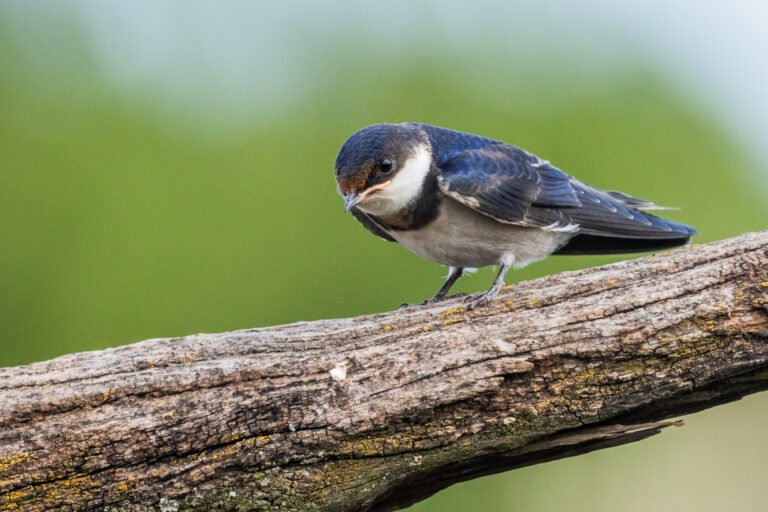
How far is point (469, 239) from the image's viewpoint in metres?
5.61

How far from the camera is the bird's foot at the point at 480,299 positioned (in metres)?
4.71

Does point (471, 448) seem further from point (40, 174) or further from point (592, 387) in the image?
point (40, 174)

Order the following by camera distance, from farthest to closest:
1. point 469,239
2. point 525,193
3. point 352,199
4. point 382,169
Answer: point 525,193
point 469,239
point 382,169
point 352,199

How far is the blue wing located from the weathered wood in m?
1.28

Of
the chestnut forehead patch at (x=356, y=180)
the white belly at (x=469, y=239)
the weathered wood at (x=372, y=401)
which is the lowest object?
the weathered wood at (x=372, y=401)

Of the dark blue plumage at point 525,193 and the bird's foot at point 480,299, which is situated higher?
the dark blue plumage at point 525,193

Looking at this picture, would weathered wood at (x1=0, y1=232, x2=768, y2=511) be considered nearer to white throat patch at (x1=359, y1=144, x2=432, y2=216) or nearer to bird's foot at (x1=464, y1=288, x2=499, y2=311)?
bird's foot at (x1=464, y1=288, x2=499, y2=311)

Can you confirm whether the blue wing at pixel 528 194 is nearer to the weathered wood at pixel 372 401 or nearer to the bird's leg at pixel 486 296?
the bird's leg at pixel 486 296

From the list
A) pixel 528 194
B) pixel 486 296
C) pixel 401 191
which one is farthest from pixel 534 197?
pixel 486 296

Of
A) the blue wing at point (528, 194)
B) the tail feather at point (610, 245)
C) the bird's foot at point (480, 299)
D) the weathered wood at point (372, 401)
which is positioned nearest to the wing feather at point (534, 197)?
the blue wing at point (528, 194)

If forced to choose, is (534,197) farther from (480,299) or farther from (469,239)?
(480,299)

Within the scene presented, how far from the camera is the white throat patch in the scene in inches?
214

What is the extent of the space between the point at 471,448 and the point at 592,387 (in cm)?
56

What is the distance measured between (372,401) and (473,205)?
1722 mm
